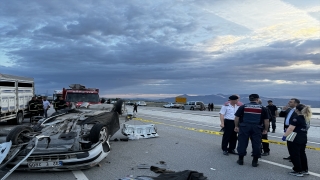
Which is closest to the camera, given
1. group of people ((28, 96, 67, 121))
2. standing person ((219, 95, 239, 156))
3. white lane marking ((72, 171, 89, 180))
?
white lane marking ((72, 171, 89, 180))

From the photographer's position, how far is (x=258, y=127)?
7.21 metres

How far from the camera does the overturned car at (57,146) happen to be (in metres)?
6.05

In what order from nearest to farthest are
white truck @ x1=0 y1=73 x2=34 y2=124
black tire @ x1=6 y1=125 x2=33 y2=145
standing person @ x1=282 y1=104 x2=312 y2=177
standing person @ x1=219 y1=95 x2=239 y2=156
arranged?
1. standing person @ x1=282 y1=104 x2=312 y2=177
2. black tire @ x1=6 y1=125 x2=33 y2=145
3. standing person @ x1=219 y1=95 x2=239 y2=156
4. white truck @ x1=0 y1=73 x2=34 y2=124

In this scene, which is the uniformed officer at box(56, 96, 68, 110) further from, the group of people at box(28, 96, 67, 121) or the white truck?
the white truck

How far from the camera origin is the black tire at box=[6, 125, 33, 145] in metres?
6.73

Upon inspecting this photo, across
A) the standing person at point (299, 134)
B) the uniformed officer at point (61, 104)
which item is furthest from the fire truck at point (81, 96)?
the standing person at point (299, 134)

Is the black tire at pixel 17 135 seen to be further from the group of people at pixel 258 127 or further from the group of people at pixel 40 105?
the group of people at pixel 40 105

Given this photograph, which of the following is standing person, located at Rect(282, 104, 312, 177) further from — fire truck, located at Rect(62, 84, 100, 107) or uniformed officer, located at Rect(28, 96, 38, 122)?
uniformed officer, located at Rect(28, 96, 38, 122)

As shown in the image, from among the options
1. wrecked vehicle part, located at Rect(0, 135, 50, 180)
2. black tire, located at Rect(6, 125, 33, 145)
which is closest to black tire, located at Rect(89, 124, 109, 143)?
wrecked vehicle part, located at Rect(0, 135, 50, 180)

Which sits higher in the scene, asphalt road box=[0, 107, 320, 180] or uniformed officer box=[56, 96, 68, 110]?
uniformed officer box=[56, 96, 68, 110]

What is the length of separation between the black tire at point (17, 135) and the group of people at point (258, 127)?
517 cm

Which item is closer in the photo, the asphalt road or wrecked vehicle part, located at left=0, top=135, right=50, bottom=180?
wrecked vehicle part, located at left=0, top=135, right=50, bottom=180

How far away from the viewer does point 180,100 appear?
6931 cm

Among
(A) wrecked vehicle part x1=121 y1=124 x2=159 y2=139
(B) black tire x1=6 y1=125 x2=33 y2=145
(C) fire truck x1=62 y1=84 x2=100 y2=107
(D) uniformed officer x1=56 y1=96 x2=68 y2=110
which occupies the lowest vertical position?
(A) wrecked vehicle part x1=121 y1=124 x2=159 y2=139
